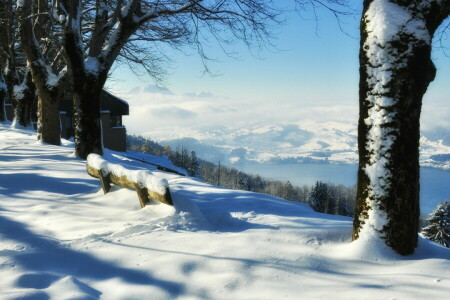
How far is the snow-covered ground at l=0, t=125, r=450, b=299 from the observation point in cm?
333

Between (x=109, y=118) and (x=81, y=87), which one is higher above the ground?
(x=109, y=118)

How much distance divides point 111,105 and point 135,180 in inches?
1174

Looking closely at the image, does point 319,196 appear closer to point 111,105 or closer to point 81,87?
point 111,105

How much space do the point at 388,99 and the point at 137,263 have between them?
332cm

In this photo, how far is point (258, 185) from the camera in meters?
110

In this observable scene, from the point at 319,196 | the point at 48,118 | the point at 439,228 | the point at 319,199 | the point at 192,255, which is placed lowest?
the point at 319,199

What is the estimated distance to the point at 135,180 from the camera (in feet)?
18.3

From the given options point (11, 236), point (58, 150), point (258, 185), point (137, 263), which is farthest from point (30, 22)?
point (258, 185)

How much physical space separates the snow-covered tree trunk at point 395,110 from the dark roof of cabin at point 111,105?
1223 inches

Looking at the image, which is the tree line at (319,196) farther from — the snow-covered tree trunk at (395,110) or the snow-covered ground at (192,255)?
the snow-covered tree trunk at (395,110)

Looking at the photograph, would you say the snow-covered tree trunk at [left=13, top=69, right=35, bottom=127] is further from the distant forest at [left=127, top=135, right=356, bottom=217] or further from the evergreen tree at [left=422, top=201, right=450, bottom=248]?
the distant forest at [left=127, top=135, right=356, bottom=217]

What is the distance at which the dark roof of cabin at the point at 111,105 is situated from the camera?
105ft

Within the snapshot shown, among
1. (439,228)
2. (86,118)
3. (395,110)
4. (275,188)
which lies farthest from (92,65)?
(275,188)

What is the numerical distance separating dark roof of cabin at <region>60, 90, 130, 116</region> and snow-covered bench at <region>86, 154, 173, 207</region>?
27291mm
